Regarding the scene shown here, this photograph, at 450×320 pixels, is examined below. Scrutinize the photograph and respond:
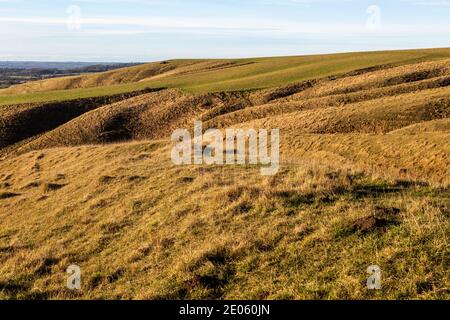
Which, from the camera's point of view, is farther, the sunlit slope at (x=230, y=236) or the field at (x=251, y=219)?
the field at (x=251, y=219)

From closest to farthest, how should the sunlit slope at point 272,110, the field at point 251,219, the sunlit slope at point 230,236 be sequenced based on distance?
the sunlit slope at point 230,236
the field at point 251,219
the sunlit slope at point 272,110

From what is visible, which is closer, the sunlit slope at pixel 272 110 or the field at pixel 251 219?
the field at pixel 251 219

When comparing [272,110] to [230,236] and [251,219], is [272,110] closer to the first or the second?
[251,219]

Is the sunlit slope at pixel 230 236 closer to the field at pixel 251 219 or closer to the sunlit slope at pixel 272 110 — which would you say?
the field at pixel 251 219

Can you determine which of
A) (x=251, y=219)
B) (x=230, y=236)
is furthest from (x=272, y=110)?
(x=230, y=236)

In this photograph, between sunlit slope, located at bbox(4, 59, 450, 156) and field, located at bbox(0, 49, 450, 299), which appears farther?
sunlit slope, located at bbox(4, 59, 450, 156)

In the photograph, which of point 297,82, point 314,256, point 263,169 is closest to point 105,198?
point 263,169

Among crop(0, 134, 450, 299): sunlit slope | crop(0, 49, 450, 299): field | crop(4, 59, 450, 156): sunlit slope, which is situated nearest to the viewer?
crop(0, 134, 450, 299): sunlit slope

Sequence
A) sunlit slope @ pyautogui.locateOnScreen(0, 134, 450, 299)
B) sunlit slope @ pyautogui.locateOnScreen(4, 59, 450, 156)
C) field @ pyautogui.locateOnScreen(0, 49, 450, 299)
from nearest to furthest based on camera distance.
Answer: sunlit slope @ pyautogui.locateOnScreen(0, 134, 450, 299)
field @ pyautogui.locateOnScreen(0, 49, 450, 299)
sunlit slope @ pyautogui.locateOnScreen(4, 59, 450, 156)

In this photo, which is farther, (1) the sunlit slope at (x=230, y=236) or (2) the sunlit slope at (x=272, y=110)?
(2) the sunlit slope at (x=272, y=110)

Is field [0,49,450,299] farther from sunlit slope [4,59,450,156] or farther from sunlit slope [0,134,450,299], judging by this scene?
sunlit slope [4,59,450,156]

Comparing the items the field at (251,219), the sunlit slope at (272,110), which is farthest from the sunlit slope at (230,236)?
the sunlit slope at (272,110)

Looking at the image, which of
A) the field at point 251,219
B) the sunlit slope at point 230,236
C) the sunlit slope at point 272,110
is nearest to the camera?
the sunlit slope at point 230,236

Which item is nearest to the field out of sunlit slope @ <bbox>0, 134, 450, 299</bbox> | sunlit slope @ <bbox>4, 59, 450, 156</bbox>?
sunlit slope @ <bbox>0, 134, 450, 299</bbox>
